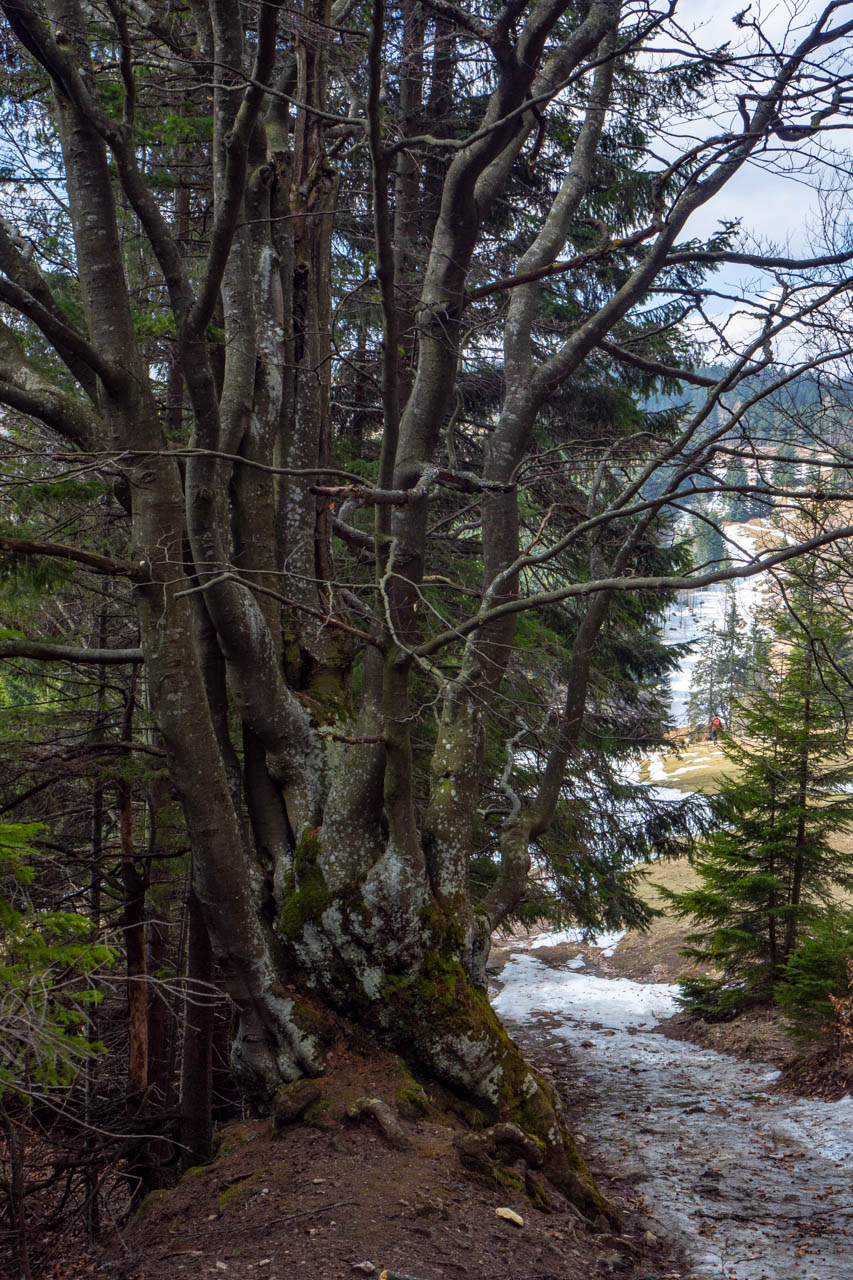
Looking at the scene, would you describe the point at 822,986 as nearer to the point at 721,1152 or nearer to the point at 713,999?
the point at 721,1152

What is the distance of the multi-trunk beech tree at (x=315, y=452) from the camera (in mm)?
4324

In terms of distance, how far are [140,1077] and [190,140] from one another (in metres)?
7.38

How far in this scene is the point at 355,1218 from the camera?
357 centimetres

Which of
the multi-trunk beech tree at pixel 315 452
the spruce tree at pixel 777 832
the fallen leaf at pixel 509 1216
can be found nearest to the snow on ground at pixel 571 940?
the spruce tree at pixel 777 832

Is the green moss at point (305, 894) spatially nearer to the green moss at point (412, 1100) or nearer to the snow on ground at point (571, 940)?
the green moss at point (412, 1100)

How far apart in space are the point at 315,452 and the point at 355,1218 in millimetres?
4660

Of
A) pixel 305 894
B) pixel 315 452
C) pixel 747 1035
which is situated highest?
pixel 315 452

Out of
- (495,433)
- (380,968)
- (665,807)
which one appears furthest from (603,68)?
(665,807)

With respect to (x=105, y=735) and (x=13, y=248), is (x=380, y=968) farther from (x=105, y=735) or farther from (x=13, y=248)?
(x=13, y=248)

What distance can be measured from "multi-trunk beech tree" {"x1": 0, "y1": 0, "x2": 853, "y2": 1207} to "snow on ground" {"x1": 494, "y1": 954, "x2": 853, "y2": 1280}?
Answer: 2.84ft

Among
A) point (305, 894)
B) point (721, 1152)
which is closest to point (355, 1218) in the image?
point (305, 894)

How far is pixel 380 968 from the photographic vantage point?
16.7ft

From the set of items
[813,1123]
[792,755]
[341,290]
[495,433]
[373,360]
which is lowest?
[813,1123]

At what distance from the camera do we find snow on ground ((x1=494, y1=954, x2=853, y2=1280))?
15.0 ft
